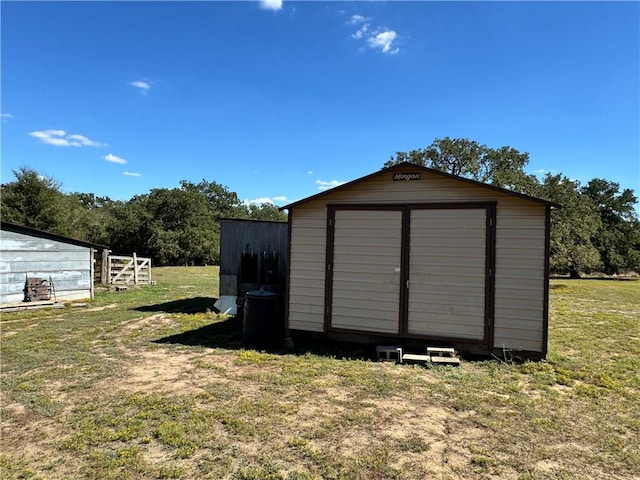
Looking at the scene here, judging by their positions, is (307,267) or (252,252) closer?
(307,267)

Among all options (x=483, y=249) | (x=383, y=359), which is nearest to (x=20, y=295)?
(x=383, y=359)

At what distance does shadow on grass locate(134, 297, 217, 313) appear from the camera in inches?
417

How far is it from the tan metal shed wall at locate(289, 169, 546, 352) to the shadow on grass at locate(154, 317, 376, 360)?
0.41m

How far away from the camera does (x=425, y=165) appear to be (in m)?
24.8

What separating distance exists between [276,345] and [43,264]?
832 centimetres

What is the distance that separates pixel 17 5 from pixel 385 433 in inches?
427

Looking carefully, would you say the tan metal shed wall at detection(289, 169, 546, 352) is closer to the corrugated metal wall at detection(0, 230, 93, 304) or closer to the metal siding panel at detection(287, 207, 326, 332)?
the metal siding panel at detection(287, 207, 326, 332)

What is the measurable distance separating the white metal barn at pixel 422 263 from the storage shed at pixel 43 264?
821 cm

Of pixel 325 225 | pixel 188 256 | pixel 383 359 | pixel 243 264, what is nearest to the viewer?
pixel 383 359

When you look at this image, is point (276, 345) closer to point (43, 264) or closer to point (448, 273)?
point (448, 273)

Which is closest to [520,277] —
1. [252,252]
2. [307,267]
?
[307,267]

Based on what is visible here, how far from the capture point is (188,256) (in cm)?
3694

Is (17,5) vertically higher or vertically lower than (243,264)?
higher

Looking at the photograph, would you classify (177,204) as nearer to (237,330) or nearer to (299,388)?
(237,330)
